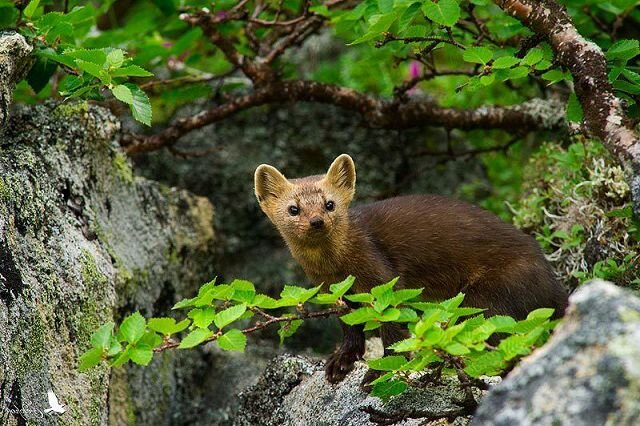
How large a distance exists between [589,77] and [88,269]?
2813 millimetres

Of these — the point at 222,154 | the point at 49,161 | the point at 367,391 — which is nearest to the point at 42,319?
the point at 49,161

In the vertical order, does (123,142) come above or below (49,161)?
below

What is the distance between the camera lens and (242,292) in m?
3.76

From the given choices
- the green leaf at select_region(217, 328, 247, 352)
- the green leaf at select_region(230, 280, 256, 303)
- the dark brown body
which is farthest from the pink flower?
the green leaf at select_region(217, 328, 247, 352)

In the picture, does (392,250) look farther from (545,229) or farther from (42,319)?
(42,319)

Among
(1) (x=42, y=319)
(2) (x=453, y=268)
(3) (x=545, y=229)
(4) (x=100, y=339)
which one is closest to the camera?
(4) (x=100, y=339)

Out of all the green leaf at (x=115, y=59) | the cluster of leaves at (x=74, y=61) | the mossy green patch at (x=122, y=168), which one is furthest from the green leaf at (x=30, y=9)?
the mossy green patch at (x=122, y=168)

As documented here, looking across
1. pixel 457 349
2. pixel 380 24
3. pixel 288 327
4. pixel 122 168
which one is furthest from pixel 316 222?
pixel 457 349

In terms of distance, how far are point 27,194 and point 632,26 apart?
17.1ft

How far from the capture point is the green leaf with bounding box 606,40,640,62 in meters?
4.40

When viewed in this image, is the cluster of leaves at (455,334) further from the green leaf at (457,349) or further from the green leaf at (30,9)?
the green leaf at (30,9)

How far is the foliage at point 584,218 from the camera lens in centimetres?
525

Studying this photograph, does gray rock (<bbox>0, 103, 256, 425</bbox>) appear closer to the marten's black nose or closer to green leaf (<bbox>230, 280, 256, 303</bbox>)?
green leaf (<bbox>230, 280, 256, 303</bbox>)

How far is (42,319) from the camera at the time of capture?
4234 millimetres
